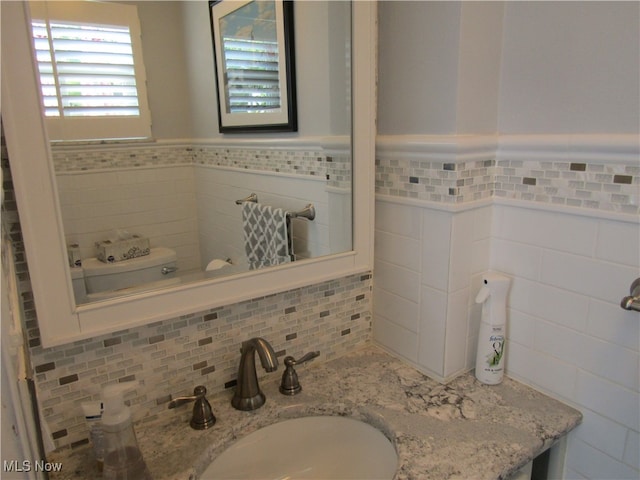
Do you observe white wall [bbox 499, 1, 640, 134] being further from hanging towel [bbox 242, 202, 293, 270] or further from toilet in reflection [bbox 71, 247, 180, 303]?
toilet in reflection [bbox 71, 247, 180, 303]

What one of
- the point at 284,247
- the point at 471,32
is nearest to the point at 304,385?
the point at 284,247

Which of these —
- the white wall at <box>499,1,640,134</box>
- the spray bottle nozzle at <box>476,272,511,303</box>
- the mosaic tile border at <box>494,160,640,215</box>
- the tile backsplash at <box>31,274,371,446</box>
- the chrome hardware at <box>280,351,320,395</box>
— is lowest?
the chrome hardware at <box>280,351,320,395</box>

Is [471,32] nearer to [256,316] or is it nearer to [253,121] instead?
[253,121]

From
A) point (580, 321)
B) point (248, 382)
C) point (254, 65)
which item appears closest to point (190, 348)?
point (248, 382)

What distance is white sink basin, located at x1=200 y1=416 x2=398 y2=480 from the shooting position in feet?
2.92

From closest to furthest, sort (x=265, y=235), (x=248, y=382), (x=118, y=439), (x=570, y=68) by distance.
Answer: (x=118, y=439) → (x=570, y=68) → (x=248, y=382) → (x=265, y=235)

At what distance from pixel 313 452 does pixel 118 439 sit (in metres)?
0.43

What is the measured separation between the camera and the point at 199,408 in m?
0.89

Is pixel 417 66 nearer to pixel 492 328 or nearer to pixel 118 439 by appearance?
pixel 492 328

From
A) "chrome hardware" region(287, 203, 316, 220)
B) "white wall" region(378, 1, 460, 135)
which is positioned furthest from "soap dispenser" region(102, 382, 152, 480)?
"white wall" region(378, 1, 460, 135)

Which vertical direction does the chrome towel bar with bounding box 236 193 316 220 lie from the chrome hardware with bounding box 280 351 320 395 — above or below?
above

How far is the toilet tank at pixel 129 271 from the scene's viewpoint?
798 millimetres

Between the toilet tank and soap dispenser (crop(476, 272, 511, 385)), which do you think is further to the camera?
soap dispenser (crop(476, 272, 511, 385))

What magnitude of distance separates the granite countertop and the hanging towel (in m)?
0.29
